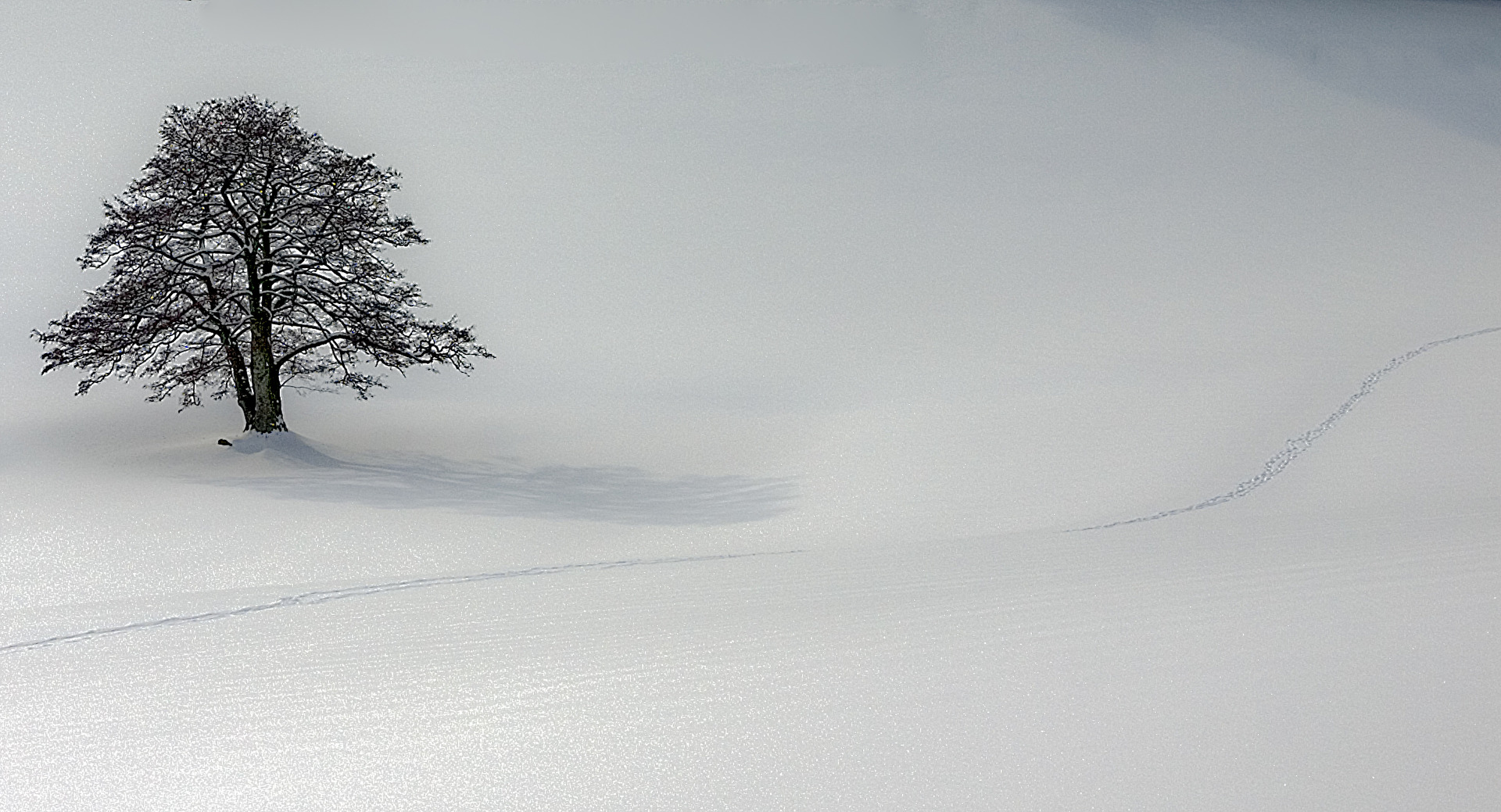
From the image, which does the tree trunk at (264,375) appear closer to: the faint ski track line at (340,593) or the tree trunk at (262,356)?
the tree trunk at (262,356)

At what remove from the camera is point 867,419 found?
25.4ft

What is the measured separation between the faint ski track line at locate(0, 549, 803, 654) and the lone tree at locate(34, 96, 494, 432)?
2.53 metres

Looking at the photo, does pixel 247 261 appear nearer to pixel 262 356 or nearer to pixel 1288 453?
pixel 262 356

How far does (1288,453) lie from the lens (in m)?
5.53

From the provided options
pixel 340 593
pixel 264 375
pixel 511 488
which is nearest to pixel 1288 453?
pixel 511 488

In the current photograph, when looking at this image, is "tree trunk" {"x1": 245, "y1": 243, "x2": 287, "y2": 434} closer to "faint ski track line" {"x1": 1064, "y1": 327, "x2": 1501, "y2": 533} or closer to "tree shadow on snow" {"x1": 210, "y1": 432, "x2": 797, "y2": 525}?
"tree shadow on snow" {"x1": 210, "y1": 432, "x2": 797, "y2": 525}

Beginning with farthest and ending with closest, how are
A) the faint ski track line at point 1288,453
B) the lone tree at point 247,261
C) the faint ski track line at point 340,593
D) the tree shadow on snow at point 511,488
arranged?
the lone tree at point 247,261 < the tree shadow on snow at point 511,488 < the faint ski track line at point 1288,453 < the faint ski track line at point 340,593

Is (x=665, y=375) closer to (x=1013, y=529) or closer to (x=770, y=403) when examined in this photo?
(x=770, y=403)

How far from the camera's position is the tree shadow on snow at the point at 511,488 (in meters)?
5.81

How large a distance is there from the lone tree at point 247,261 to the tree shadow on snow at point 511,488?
440 millimetres

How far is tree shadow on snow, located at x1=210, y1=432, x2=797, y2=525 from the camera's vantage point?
581 cm

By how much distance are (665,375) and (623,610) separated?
18.6ft

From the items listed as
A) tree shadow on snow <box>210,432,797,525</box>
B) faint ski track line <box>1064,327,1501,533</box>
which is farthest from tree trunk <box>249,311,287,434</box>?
faint ski track line <box>1064,327,1501,533</box>

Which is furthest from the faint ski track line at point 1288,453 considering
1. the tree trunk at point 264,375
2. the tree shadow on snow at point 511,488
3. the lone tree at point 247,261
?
the tree trunk at point 264,375
